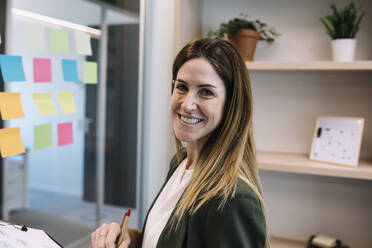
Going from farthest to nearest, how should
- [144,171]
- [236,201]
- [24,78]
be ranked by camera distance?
[144,171], [24,78], [236,201]

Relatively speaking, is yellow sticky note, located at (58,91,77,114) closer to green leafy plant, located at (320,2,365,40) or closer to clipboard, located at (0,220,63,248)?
clipboard, located at (0,220,63,248)

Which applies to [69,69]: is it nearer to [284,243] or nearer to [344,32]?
[344,32]

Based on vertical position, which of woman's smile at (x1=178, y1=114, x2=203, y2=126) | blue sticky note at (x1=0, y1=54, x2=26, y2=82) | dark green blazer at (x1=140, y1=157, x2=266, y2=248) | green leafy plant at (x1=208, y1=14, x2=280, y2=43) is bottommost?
dark green blazer at (x1=140, y1=157, x2=266, y2=248)

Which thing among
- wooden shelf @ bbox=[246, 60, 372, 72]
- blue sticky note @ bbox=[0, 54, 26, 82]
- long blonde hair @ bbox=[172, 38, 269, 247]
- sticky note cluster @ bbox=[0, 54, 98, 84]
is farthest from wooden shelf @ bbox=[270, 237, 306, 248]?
blue sticky note @ bbox=[0, 54, 26, 82]

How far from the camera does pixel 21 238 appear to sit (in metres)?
0.86

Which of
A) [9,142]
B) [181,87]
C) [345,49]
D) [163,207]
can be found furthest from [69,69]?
[345,49]

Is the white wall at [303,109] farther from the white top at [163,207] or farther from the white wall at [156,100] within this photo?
the white top at [163,207]

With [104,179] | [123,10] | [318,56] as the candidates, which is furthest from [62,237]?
[318,56]

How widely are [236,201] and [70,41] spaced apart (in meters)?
0.96

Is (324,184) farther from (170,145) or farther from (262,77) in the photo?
(170,145)

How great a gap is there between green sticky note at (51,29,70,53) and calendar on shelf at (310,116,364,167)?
131 centimetres

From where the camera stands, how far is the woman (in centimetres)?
84

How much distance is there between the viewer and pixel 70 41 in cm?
139

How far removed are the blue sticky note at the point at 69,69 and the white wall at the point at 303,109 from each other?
39.9 inches
